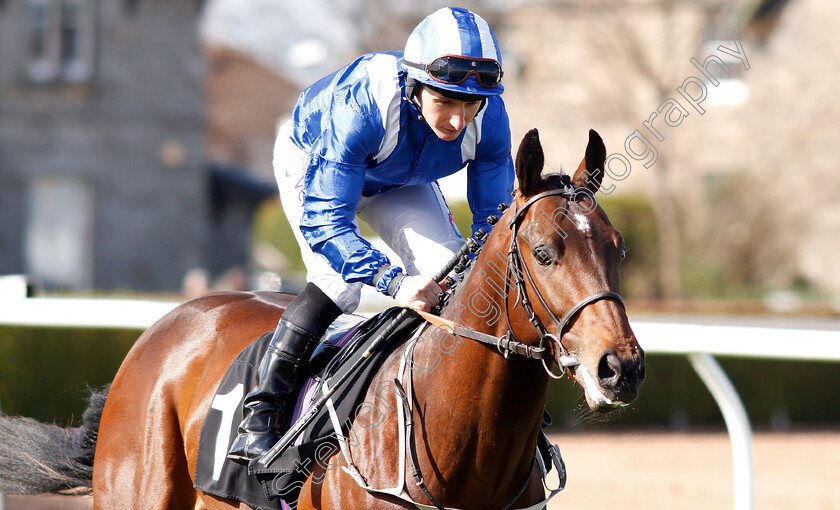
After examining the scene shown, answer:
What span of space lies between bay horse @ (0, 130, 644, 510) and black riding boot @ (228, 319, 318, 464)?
0.22 metres

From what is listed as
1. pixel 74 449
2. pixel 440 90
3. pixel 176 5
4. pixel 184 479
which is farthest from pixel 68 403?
pixel 176 5

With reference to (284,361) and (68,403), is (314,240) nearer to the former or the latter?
(284,361)

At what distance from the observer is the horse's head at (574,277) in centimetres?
208

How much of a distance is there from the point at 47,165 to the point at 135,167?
1.54 meters

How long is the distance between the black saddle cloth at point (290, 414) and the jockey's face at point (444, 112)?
0.56 metres

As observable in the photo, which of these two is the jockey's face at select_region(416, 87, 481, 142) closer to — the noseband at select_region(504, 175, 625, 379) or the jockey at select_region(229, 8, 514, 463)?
the jockey at select_region(229, 8, 514, 463)

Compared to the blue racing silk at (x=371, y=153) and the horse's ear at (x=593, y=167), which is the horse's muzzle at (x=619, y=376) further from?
the blue racing silk at (x=371, y=153)

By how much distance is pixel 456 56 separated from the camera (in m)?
2.56

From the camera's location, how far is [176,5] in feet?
58.3

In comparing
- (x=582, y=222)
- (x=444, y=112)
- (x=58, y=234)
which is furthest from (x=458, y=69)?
(x=58, y=234)

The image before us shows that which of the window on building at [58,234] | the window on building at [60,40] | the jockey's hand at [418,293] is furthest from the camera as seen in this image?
the window on building at [60,40]

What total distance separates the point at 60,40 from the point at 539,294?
16.7m

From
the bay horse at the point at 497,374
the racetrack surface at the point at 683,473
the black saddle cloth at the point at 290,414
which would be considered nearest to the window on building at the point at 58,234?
the racetrack surface at the point at 683,473

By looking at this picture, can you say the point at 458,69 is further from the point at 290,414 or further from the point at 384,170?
the point at 290,414
